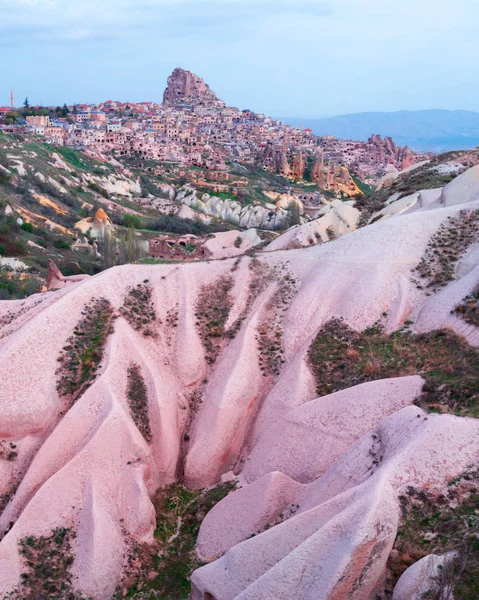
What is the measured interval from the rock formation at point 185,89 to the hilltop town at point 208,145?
74.6 feet

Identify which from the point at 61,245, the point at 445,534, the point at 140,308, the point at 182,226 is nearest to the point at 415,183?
the point at 140,308

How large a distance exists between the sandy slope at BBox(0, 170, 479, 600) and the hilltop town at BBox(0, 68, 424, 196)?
6514 cm

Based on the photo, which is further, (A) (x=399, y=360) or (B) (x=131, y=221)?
(B) (x=131, y=221)

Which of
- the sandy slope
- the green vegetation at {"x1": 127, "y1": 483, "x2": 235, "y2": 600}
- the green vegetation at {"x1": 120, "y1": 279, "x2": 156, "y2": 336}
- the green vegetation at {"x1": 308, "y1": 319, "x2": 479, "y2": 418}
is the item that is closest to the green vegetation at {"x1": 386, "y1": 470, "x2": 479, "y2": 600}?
the sandy slope

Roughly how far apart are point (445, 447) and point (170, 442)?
26.4ft

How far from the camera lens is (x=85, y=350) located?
19906 millimetres

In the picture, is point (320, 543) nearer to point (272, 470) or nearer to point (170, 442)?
point (272, 470)

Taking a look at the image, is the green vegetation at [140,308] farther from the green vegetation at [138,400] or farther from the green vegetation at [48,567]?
the green vegetation at [48,567]

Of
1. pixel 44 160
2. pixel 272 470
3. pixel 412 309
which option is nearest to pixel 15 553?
pixel 272 470

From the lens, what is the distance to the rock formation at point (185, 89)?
187 m

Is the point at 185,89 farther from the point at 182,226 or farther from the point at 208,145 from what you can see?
the point at 182,226

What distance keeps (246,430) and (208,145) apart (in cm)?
10420

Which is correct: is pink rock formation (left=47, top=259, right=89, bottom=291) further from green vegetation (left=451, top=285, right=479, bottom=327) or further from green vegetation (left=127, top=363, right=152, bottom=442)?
green vegetation (left=451, top=285, right=479, bottom=327)

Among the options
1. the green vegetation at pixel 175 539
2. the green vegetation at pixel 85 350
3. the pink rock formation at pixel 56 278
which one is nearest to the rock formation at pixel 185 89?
the pink rock formation at pixel 56 278
